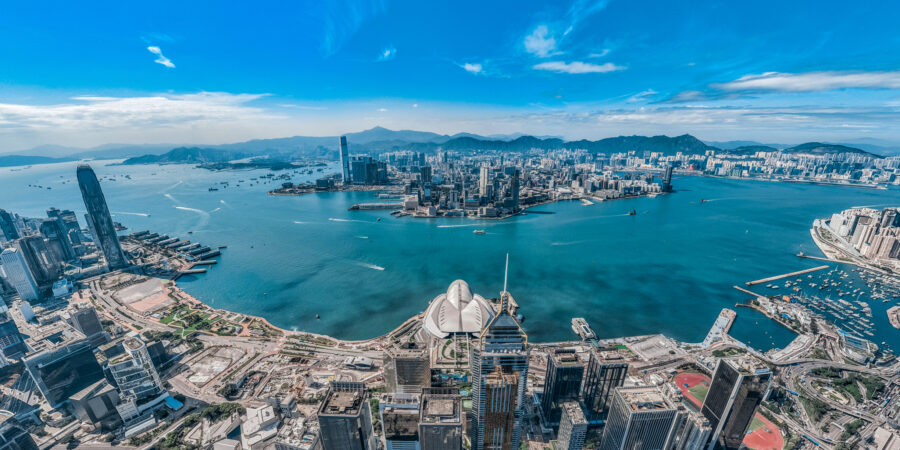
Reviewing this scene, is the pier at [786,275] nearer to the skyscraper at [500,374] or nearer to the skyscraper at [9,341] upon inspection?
the skyscraper at [500,374]

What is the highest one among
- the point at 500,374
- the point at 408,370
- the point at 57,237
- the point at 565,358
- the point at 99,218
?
the point at 99,218

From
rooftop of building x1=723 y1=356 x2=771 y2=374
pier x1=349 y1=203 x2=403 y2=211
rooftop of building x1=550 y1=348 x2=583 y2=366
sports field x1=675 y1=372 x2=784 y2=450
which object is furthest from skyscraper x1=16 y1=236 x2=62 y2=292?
sports field x1=675 y1=372 x2=784 y2=450

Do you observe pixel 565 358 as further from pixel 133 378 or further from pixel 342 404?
pixel 133 378

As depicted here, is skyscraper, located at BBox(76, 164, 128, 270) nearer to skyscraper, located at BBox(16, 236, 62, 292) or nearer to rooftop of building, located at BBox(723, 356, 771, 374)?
skyscraper, located at BBox(16, 236, 62, 292)

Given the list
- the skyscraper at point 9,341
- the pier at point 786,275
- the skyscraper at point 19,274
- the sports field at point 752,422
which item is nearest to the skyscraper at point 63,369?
the skyscraper at point 9,341

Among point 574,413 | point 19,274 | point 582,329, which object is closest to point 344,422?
point 574,413

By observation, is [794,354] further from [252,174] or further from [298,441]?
[252,174]

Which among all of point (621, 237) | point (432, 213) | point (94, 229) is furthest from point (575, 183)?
point (94, 229)
